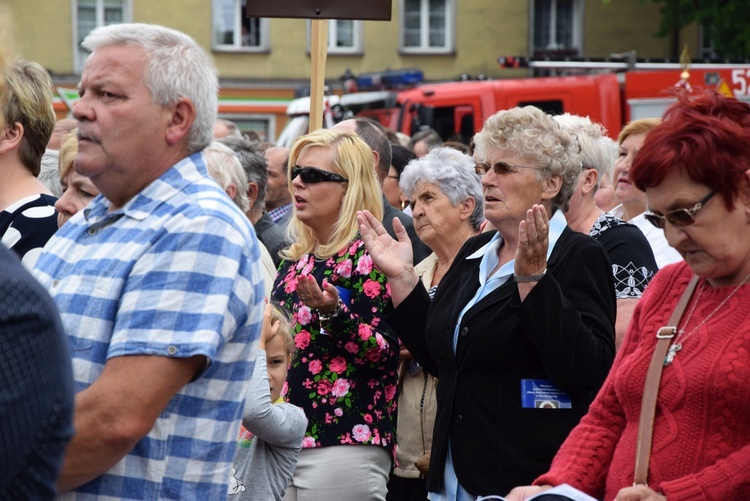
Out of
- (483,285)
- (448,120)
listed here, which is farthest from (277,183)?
(448,120)

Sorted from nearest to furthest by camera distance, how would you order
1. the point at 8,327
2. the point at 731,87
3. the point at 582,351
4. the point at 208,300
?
the point at 8,327 < the point at 208,300 < the point at 582,351 < the point at 731,87

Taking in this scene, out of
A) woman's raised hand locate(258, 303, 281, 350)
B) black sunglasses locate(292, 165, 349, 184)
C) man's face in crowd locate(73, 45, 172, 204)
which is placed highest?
man's face in crowd locate(73, 45, 172, 204)

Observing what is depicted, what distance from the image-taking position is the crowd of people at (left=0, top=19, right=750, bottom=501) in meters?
2.49

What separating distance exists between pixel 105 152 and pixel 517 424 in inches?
75.5

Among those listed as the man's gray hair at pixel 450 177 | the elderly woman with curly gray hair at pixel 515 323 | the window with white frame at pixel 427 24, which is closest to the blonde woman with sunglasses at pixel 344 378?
the elderly woman with curly gray hair at pixel 515 323

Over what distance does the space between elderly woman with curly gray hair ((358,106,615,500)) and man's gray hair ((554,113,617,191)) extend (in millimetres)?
896

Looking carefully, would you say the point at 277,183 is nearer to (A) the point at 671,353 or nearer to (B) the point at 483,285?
(B) the point at 483,285

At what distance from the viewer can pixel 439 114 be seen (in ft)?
57.5

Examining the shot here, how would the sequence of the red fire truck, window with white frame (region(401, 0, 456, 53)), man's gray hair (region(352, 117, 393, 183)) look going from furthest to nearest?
window with white frame (region(401, 0, 456, 53)), the red fire truck, man's gray hair (region(352, 117, 393, 183))

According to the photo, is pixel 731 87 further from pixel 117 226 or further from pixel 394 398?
pixel 117 226

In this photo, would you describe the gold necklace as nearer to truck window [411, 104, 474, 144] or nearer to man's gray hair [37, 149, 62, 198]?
man's gray hair [37, 149, 62, 198]

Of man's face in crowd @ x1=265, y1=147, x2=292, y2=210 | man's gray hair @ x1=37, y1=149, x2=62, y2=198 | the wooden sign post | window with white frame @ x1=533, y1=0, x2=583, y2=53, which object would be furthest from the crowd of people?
window with white frame @ x1=533, y1=0, x2=583, y2=53

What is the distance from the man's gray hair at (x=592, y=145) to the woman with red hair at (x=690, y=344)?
7.21ft

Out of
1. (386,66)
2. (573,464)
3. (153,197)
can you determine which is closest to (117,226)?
(153,197)
